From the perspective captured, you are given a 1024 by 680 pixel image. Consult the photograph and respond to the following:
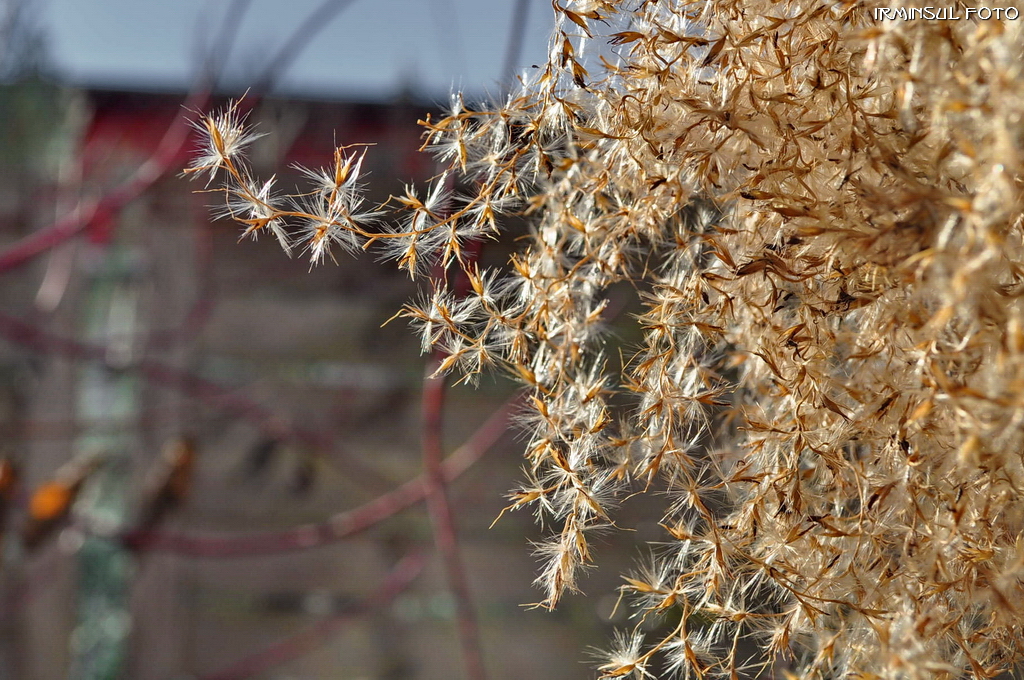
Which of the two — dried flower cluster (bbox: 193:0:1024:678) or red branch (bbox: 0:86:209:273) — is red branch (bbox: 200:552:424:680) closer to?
red branch (bbox: 0:86:209:273)

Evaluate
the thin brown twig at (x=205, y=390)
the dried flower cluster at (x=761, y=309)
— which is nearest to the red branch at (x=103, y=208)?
the thin brown twig at (x=205, y=390)

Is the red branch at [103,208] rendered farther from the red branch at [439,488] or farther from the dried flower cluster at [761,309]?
the dried flower cluster at [761,309]

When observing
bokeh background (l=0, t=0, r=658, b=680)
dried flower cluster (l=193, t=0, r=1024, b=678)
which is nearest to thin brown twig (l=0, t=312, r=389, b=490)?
bokeh background (l=0, t=0, r=658, b=680)

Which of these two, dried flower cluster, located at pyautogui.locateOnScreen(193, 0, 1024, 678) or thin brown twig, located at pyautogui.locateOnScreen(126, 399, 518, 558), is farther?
thin brown twig, located at pyautogui.locateOnScreen(126, 399, 518, 558)

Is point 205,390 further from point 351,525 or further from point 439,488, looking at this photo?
point 439,488

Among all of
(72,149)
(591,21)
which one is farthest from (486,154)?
(72,149)

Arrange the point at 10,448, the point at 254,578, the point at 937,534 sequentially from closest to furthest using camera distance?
the point at 937,534, the point at 10,448, the point at 254,578

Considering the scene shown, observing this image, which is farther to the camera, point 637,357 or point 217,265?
point 217,265

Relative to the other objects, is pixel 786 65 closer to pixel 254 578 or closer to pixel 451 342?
pixel 451 342
